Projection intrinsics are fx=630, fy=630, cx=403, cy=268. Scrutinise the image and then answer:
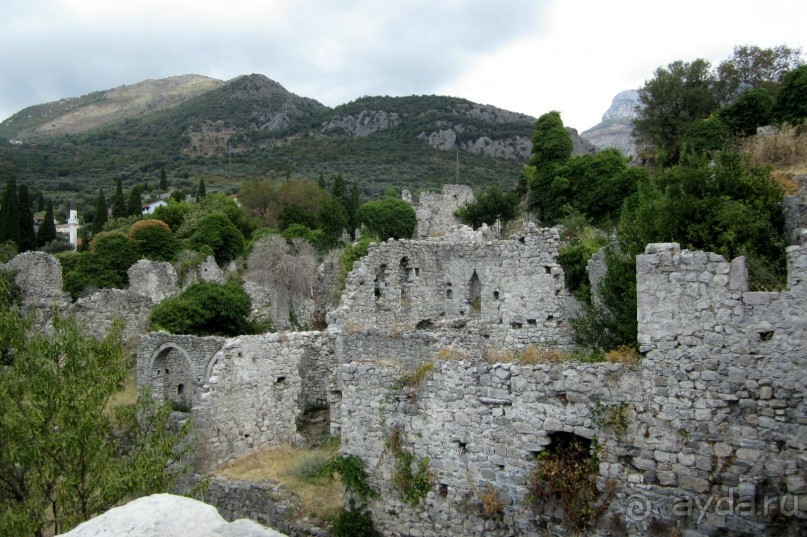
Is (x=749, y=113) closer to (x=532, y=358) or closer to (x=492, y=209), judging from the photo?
(x=492, y=209)

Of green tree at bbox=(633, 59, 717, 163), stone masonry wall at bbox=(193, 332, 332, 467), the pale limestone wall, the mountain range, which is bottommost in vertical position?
stone masonry wall at bbox=(193, 332, 332, 467)

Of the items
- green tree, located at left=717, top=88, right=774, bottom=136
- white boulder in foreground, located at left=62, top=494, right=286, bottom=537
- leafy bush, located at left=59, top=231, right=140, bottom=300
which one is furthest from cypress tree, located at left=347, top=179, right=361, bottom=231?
white boulder in foreground, located at left=62, top=494, right=286, bottom=537

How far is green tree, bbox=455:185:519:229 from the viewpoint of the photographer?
36844mm

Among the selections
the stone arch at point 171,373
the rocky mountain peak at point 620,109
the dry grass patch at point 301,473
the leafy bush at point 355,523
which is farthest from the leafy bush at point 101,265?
the rocky mountain peak at point 620,109

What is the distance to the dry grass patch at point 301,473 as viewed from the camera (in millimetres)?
10883

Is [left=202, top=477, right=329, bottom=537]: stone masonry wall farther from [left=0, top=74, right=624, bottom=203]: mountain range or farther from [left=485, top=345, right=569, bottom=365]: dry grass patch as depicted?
[left=0, top=74, right=624, bottom=203]: mountain range

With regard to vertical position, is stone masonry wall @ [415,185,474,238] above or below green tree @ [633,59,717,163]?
below

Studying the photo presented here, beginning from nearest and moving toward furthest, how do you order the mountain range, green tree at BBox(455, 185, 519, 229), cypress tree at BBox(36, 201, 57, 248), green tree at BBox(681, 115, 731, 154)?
green tree at BBox(681, 115, 731, 154) → green tree at BBox(455, 185, 519, 229) → cypress tree at BBox(36, 201, 57, 248) → the mountain range

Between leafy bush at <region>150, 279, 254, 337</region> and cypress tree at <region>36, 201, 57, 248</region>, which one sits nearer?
leafy bush at <region>150, 279, 254, 337</region>

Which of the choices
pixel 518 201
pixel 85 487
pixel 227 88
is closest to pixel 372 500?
pixel 85 487

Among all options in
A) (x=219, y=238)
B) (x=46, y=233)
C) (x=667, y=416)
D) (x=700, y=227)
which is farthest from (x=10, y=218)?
(x=667, y=416)

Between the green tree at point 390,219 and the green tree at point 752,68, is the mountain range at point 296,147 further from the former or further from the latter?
the green tree at point 752,68

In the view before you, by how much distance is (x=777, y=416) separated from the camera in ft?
21.9

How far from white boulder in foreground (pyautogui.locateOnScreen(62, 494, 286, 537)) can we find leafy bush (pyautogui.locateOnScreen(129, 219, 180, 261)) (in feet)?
123
